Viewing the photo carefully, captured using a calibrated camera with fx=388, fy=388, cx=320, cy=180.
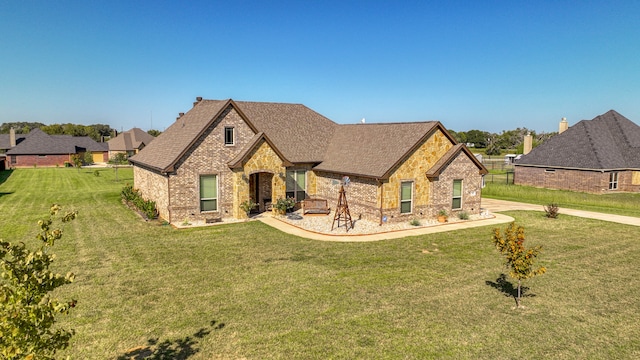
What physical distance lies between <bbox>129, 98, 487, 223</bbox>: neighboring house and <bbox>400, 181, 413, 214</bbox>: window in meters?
0.06

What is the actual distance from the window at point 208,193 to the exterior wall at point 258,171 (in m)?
1.14

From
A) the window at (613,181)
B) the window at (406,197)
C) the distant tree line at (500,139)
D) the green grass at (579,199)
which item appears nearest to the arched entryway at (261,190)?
the window at (406,197)

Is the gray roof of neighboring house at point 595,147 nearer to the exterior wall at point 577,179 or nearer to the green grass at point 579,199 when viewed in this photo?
the exterior wall at point 577,179

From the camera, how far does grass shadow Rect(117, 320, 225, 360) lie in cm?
897

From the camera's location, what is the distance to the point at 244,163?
23750 millimetres

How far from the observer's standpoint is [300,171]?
2745 centimetres

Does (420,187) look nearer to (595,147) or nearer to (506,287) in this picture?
(506,287)

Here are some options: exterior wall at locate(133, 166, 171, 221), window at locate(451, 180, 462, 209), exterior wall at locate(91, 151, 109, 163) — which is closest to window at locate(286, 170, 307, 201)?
exterior wall at locate(133, 166, 171, 221)

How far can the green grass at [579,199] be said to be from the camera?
29.8 m

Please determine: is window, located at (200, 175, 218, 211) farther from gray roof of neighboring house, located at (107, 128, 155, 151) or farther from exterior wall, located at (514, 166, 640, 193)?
gray roof of neighboring house, located at (107, 128, 155, 151)

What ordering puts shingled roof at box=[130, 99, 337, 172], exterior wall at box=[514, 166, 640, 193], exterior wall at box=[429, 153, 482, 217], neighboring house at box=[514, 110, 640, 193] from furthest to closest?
neighboring house at box=[514, 110, 640, 193]
exterior wall at box=[514, 166, 640, 193]
exterior wall at box=[429, 153, 482, 217]
shingled roof at box=[130, 99, 337, 172]

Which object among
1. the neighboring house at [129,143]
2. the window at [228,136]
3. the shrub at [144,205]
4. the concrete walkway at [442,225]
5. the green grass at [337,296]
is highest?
the neighboring house at [129,143]

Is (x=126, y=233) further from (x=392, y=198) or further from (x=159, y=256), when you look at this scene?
(x=392, y=198)

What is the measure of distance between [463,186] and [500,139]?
394ft
